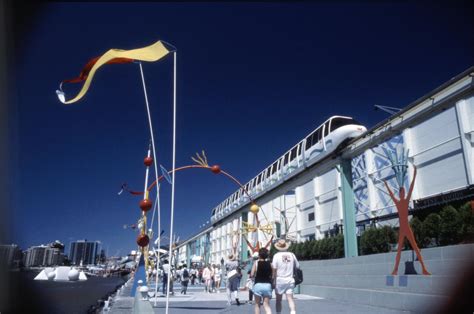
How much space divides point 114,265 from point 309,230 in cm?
13260

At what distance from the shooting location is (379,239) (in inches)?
546

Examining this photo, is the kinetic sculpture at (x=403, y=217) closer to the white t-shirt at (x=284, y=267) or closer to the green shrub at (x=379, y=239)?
the white t-shirt at (x=284, y=267)

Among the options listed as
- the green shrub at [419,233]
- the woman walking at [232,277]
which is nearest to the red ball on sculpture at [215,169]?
the woman walking at [232,277]

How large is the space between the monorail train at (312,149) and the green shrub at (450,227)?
5.40m

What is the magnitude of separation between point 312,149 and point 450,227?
28.9ft

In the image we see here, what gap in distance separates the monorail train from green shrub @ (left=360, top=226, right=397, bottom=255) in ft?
13.3

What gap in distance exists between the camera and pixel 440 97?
10.7 m

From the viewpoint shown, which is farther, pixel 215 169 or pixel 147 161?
pixel 215 169

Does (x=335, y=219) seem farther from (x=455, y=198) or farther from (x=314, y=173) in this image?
(x=455, y=198)

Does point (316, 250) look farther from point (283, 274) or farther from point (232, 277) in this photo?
point (283, 274)

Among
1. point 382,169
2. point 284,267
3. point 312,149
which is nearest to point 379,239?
point 382,169

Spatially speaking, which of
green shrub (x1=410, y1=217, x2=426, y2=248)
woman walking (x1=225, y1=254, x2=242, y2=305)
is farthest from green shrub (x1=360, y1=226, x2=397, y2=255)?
woman walking (x1=225, y1=254, x2=242, y2=305)

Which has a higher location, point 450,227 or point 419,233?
point 450,227

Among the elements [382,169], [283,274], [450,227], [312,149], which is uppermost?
[312,149]
